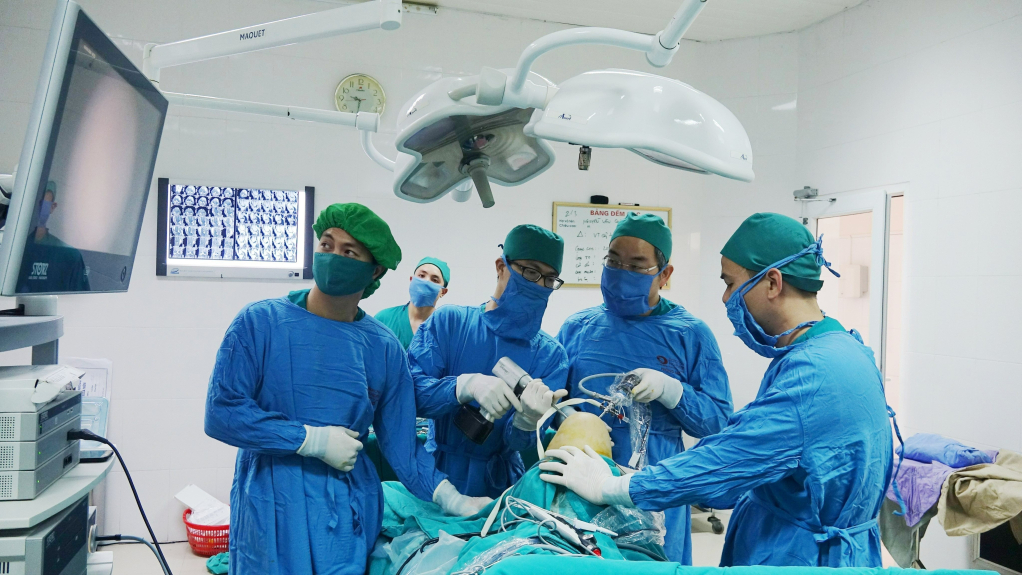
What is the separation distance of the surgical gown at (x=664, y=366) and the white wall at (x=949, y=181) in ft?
6.20

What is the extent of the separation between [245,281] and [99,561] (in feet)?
8.70

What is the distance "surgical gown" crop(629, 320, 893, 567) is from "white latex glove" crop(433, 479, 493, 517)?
0.51m

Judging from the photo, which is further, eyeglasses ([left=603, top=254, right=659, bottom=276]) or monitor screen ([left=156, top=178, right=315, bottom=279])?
monitor screen ([left=156, top=178, right=315, bottom=279])

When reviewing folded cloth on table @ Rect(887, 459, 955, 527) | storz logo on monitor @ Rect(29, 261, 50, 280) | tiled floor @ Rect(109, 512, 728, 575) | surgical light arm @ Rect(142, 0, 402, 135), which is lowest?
tiled floor @ Rect(109, 512, 728, 575)

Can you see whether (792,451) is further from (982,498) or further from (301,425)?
(982,498)

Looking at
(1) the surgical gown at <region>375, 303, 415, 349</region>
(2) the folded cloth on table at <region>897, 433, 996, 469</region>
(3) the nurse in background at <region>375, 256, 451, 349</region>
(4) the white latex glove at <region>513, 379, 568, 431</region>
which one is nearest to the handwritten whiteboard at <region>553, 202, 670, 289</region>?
(3) the nurse in background at <region>375, 256, 451, 349</region>

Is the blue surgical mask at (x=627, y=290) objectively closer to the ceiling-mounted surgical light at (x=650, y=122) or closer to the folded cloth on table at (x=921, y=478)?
the ceiling-mounted surgical light at (x=650, y=122)

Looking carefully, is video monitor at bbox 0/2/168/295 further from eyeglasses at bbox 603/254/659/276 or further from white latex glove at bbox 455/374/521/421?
eyeglasses at bbox 603/254/659/276

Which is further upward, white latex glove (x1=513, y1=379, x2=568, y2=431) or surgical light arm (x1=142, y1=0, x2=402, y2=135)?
surgical light arm (x1=142, y1=0, x2=402, y2=135)

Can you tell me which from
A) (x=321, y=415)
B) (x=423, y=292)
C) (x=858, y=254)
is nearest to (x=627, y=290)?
(x=321, y=415)

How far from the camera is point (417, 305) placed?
3707 mm

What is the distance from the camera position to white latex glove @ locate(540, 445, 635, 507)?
1449 millimetres

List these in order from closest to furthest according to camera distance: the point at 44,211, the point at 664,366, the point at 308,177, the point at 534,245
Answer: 1. the point at 44,211
2. the point at 534,245
3. the point at 664,366
4. the point at 308,177

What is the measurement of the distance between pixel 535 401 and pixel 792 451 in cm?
74
